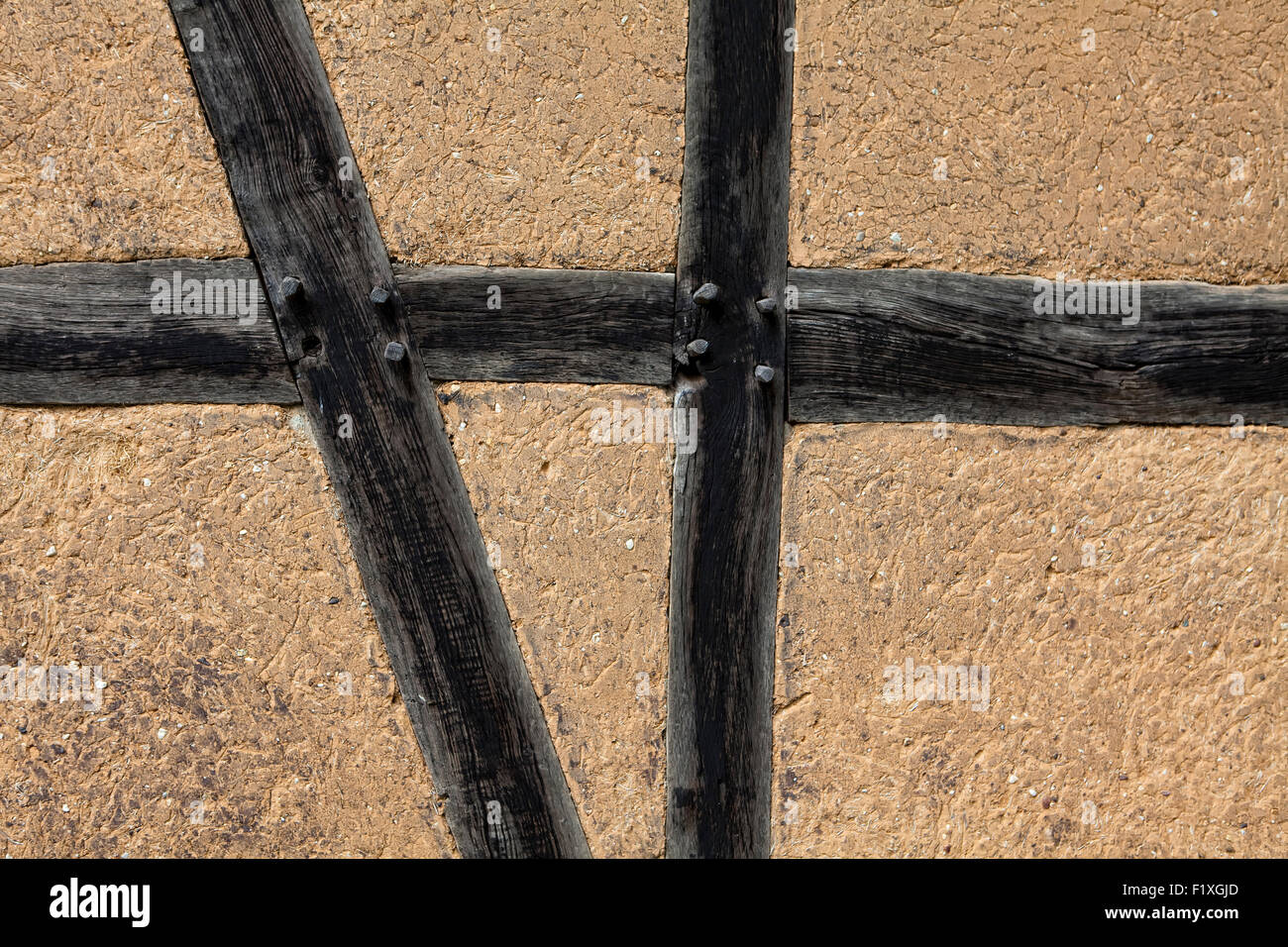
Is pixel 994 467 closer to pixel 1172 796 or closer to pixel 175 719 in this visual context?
pixel 1172 796

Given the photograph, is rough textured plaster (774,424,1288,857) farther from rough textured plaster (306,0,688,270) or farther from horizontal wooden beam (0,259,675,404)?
rough textured plaster (306,0,688,270)

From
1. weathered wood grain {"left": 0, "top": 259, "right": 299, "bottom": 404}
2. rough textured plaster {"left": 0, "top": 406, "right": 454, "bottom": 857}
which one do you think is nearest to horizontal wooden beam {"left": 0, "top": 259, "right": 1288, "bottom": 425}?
weathered wood grain {"left": 0, "top": 259, "right": 299, "bottom": 404}

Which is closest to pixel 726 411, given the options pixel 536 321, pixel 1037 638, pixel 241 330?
pixel 536 321

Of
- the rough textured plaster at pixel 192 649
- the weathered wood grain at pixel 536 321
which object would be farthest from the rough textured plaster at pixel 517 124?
the rough textured plaster at pixel 192 649

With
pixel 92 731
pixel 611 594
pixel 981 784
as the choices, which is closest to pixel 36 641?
pixel 92 731

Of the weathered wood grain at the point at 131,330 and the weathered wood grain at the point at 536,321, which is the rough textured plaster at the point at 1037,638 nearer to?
the weathered wood grain at the point at 536,321

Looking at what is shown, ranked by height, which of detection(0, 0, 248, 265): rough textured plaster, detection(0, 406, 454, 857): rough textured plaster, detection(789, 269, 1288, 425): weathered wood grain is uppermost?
detection(0, 0, 248, 265): rough textured plaster
